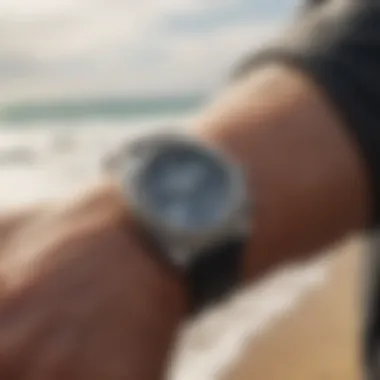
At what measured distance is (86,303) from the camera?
0.26 meters

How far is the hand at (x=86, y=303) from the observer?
251 millimetres

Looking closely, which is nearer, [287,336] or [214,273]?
[214,273]

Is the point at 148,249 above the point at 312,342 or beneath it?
above

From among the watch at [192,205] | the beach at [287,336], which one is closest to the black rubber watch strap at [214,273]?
the watch at [192,205]

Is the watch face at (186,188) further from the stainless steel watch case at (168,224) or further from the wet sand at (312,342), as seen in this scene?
the wet sand at (312,342)

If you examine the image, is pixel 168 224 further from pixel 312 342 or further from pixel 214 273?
pixel 312 342

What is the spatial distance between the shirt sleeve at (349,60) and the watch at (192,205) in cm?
5

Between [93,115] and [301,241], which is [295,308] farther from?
[93,115]

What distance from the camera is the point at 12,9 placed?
2.46 meters

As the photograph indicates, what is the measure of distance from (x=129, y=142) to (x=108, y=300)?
73 mm

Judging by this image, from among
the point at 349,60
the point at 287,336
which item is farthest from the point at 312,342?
the point at 349,60

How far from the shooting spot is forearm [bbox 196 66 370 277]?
0.31m

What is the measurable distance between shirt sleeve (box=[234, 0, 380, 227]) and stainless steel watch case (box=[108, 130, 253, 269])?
0.05 m

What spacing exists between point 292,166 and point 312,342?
0.79 meters
